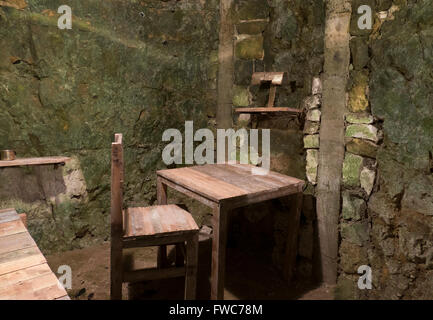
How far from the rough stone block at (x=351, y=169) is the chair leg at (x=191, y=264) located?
126 centimetres

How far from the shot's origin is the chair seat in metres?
1.92

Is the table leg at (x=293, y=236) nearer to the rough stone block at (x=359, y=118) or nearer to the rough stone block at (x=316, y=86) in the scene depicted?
the rough stone block at (x=359, y=118)

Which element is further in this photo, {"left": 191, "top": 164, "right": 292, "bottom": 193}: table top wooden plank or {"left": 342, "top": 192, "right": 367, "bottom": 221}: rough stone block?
{"left": 342, "top": 192, "right": 367, "bottom": 221}: rough stone block

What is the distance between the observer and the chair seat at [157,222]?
1.92m

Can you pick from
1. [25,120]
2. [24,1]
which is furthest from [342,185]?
[24,1]

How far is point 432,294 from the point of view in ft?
6.66

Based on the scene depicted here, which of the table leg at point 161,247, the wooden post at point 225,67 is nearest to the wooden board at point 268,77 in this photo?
the wooden post at point 225,67

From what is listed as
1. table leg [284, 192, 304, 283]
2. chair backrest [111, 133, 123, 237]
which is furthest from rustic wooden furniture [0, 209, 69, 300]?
table leg [284, 192, 304, 283]

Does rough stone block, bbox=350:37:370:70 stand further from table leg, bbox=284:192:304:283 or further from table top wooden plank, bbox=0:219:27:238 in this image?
table top wooden plank, bbox=0:219:27:238

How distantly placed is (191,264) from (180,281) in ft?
2.58

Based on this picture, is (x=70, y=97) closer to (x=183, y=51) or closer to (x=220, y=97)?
(x=183, y=51)

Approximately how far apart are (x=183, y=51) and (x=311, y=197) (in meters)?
1.97

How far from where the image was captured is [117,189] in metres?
1.83

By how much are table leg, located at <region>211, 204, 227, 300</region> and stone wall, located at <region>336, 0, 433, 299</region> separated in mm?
1072
